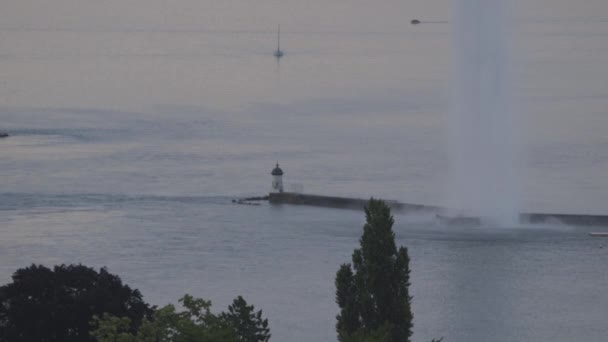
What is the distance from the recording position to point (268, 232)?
39719 millimetres

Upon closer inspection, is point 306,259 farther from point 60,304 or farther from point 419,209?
point 60,304

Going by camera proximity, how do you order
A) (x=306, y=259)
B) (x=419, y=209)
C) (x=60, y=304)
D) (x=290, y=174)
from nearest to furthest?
(x=60, y=304)
(x=306, y=259)
(x=419, y=209)
(x=290, y=174)

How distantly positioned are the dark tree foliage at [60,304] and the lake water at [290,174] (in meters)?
6.35

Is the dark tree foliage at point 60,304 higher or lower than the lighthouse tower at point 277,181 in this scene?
lower

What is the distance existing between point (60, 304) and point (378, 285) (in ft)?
15.3

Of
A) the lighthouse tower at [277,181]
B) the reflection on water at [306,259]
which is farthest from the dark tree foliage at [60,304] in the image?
the lighthouse tower at [277,181]

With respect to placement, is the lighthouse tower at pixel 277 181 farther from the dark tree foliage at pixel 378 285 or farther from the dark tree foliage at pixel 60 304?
the dark tree foliage at pixel 378 285

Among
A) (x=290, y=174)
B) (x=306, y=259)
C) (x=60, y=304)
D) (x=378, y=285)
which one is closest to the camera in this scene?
(x=378, y=285)

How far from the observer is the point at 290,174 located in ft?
171

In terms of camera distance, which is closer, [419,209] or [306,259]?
[306,259]

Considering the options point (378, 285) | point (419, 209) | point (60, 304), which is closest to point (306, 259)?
point (419, 209)

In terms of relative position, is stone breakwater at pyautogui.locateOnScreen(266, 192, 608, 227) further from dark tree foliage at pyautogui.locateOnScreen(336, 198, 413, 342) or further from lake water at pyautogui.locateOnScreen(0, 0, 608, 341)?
dark tree foliage at pyautogui.locateOnScreen(336, 198, 413, 342)

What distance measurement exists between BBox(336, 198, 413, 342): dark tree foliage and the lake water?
8.95 metres

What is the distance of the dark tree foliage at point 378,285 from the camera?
741 inches
